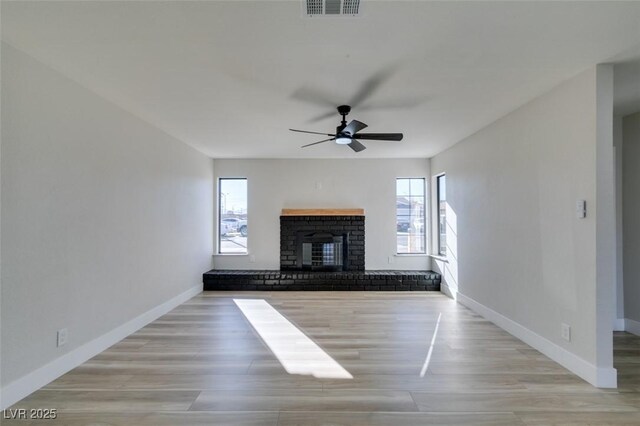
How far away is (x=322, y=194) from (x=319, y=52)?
3718 millimetres

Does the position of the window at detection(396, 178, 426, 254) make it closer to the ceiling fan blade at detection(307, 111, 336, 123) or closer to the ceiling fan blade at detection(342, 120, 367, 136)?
the ceiling fan blade at detection(307, 111, 336, 123)

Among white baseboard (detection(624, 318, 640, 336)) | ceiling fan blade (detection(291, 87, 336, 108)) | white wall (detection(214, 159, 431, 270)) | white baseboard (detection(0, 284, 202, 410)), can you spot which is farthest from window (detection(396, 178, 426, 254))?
white baseboard (detection(0, 284, 202, 410))

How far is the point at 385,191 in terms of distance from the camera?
5.70m

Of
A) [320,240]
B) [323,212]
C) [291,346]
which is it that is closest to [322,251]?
[320,240]

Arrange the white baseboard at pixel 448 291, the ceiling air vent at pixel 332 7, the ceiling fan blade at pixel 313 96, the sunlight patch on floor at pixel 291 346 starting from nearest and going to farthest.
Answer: the ceiling air vent at pixel 332 7
the sunlight patch on floor at pixel 291 346
the ceiling fan blade at pixel 313 96
the white baseboard at pixel 448 291

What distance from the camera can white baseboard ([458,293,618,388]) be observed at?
220 cm

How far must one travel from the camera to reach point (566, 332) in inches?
98.3

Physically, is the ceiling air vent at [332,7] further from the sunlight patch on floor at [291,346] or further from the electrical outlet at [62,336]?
the electrical outlet at [62,336]

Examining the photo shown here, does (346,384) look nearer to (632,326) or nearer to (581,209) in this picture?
(581,209)

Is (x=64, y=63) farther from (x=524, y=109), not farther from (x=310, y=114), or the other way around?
(x=524, y=109)

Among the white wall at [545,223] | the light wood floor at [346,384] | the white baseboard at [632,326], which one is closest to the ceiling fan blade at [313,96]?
the white wall at [545,223]

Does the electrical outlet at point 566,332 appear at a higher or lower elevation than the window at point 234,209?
lower

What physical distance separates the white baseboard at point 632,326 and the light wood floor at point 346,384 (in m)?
0.15

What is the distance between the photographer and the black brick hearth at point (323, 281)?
5.19 meters
